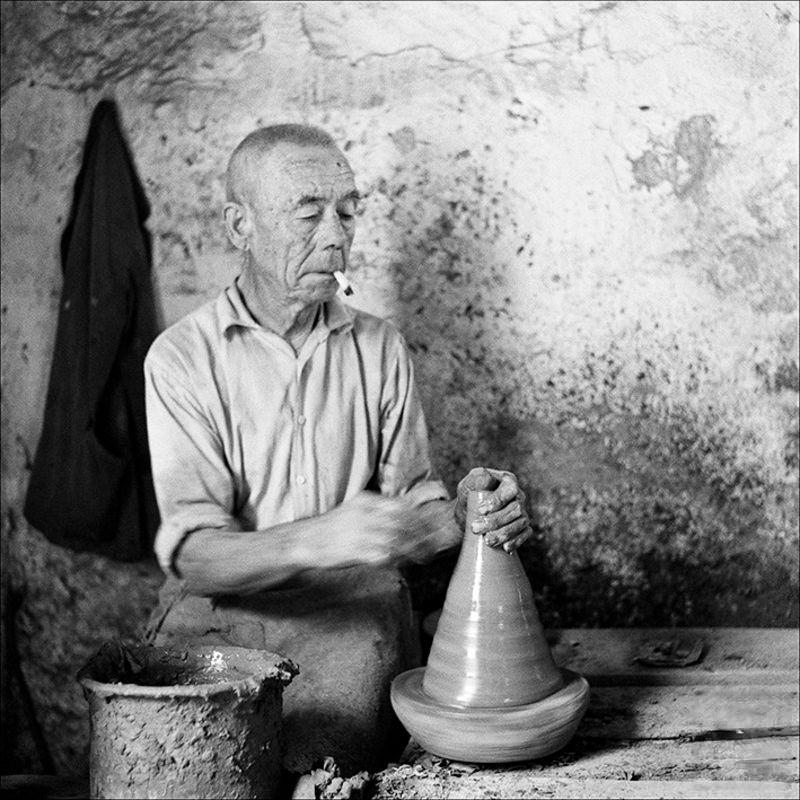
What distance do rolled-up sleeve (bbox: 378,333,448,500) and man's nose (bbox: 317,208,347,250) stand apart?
0.43m

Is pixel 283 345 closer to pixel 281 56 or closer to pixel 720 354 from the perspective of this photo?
pixel 281 56

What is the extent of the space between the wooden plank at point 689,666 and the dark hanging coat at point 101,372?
4.75ft

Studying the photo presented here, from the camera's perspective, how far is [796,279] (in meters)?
3.73

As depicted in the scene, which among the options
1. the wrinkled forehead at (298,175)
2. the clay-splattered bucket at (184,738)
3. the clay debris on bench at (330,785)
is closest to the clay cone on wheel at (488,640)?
the clay debris on bench at (330,785)

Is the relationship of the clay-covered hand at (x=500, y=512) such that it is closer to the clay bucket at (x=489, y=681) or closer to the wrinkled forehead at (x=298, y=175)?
the clay bucket at (x=489, y=681)

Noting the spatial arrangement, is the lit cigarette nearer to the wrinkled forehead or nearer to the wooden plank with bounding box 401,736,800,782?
the wrinkled forehead

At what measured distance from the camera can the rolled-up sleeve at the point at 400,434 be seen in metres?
3.28

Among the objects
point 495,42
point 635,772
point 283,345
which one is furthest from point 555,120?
point 635,772

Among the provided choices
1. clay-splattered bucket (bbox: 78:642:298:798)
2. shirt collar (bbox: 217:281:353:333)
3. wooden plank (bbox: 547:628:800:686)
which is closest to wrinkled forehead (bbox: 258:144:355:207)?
shirt collar (bbox: 217:281:353:333)

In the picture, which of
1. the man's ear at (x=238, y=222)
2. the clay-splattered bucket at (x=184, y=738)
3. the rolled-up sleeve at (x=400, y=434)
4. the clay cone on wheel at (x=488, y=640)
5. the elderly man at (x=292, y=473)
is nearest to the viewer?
the clay-splattered bucket at (x=184, y=738)

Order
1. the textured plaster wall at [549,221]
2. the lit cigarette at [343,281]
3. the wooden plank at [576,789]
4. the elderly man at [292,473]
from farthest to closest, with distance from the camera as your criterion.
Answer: the textured plaster wall at [549,221] < the lit cigarette at [343,281] < the elderly man at [292,473] < the wooden plank at [576,789]

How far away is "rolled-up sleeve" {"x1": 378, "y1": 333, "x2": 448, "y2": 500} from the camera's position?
3281 millimetres

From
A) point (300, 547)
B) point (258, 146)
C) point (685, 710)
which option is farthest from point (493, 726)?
point (258, 146)

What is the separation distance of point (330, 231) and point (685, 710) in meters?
1.59
